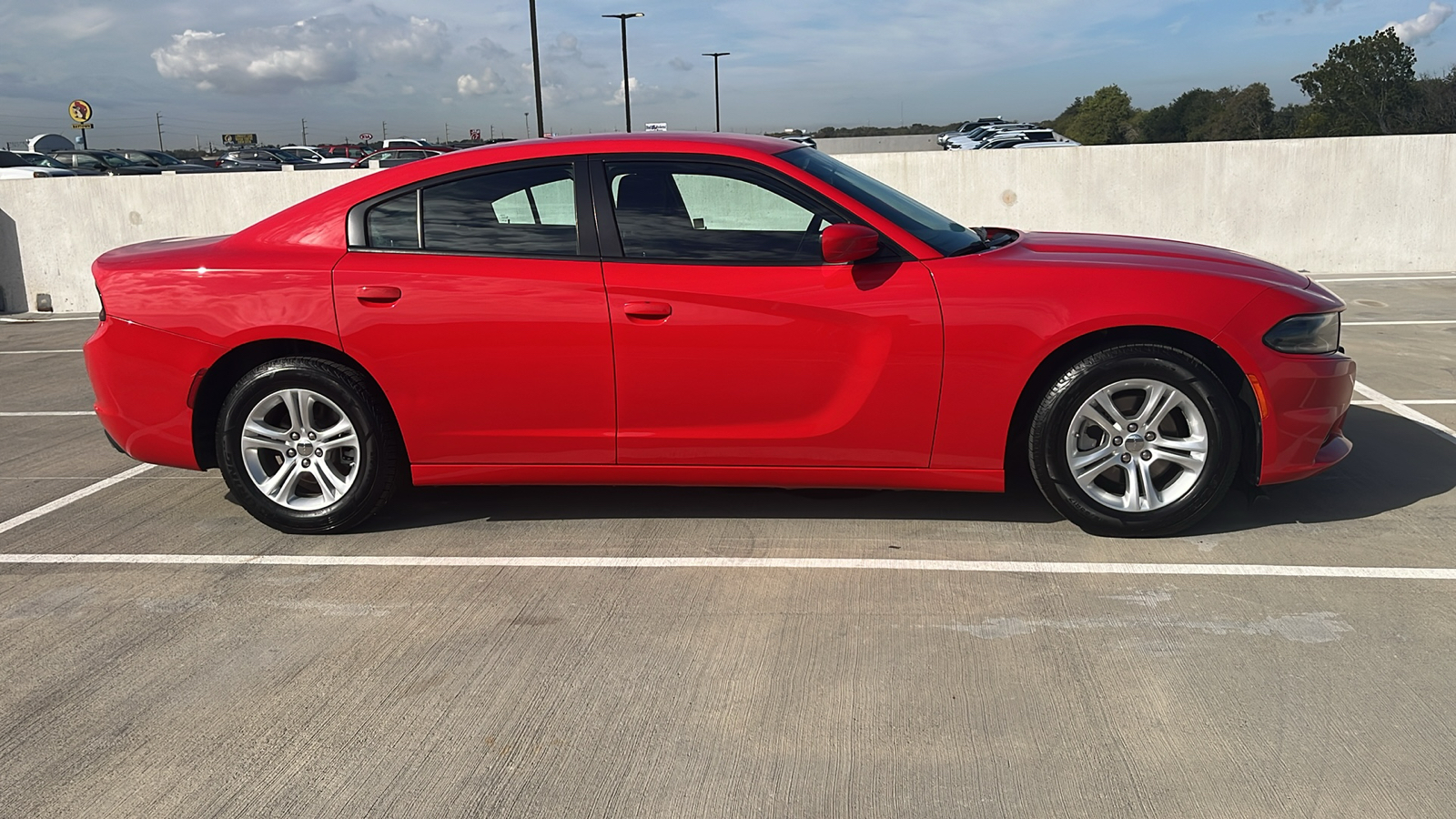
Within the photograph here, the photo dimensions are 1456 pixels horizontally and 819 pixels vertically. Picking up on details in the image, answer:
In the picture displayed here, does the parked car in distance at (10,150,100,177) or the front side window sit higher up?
the parked car in distance at (10,150,100,177)

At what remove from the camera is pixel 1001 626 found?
3.55 metres

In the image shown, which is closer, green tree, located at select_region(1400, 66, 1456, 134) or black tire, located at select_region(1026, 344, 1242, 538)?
black tire, located at select_region(1026, 344, 1242, 538)

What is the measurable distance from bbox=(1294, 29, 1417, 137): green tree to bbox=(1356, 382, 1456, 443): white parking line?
5124 centimetres

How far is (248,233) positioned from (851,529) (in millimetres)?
2740

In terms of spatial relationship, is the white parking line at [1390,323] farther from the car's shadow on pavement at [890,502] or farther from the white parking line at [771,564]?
the white parking line at [771,564]

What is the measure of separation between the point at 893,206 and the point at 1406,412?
141 inches

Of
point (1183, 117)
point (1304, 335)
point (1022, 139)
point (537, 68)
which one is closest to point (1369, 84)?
point (1183, 117)

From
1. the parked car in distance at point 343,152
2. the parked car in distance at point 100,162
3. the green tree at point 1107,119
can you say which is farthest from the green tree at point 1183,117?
the parked car in distance at point 100,162

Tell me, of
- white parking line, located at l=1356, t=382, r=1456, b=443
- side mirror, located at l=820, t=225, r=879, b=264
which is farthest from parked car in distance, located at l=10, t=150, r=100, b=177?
white parking line, located at l=1356, t=382, r=1456, b=443

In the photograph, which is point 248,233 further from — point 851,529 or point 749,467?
point 851,529

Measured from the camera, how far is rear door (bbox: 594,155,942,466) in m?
4.13

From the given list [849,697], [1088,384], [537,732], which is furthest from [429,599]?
[1088,384]

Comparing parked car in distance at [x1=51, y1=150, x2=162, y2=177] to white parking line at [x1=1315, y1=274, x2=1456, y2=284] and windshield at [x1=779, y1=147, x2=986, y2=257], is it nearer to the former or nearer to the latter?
white parking line at [x1=1315, y1=274, x2=1456, y2=284]

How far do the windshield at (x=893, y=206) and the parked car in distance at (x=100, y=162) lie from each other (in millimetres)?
40112
